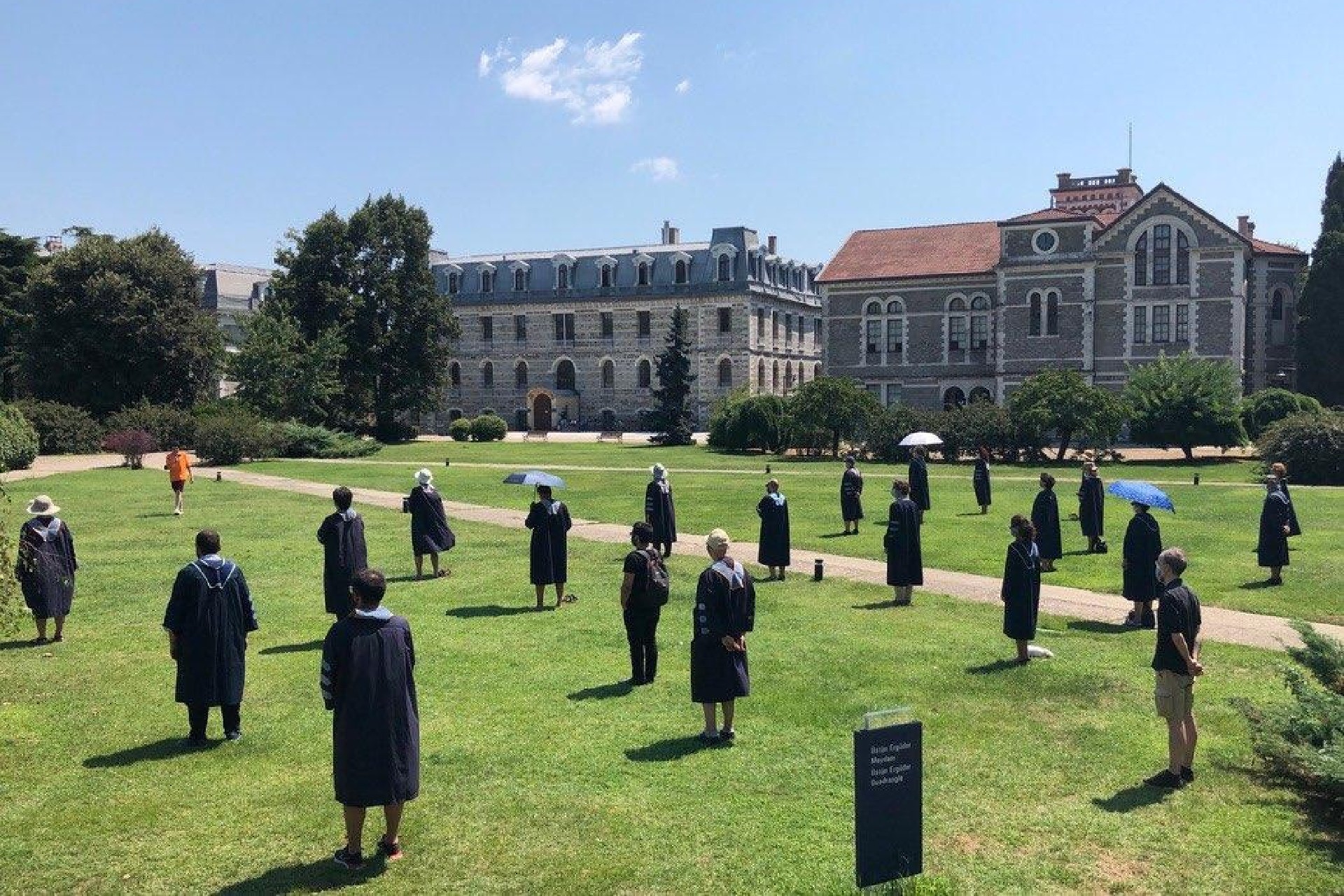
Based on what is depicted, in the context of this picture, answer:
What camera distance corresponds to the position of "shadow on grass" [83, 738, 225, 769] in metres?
8.87

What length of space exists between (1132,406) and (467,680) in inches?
1479

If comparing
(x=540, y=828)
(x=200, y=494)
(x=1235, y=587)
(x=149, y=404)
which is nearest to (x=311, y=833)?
(x=540, y=828)

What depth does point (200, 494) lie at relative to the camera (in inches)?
1147

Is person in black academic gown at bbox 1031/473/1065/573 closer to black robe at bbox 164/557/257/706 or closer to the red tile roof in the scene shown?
black robe at bbox 164/557/257/706

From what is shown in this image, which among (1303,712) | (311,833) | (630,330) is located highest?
(630,330)

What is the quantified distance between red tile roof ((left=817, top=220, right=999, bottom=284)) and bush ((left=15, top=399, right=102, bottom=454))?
123 ft

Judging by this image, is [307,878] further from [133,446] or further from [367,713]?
[133,446]

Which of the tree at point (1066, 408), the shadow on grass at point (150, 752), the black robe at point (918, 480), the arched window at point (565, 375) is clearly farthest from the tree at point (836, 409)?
the shadow on grass at point (150, 752)

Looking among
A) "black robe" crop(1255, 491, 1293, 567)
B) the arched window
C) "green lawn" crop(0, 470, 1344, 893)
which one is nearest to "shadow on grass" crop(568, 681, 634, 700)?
"green lawn" crop(0, 470, 1344, 893)

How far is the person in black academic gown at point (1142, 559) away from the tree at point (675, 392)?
4240 cm

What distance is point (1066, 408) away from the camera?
40406 millimetres

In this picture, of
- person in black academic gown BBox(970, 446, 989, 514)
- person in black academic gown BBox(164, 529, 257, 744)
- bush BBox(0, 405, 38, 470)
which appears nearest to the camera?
person in black academic gown BBox(164, 529, 257, 744)

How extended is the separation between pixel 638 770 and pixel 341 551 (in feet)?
17.8

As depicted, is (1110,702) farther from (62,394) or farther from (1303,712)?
(62,394)
